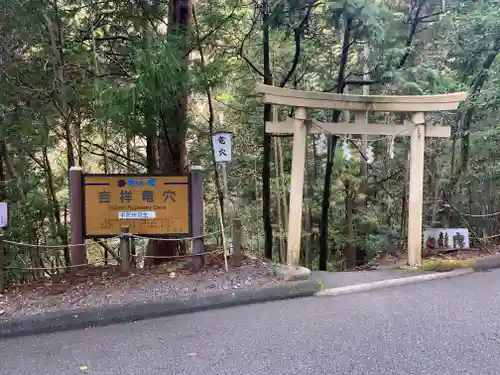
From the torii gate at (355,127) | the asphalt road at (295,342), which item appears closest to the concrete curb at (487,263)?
the torii gate at (355,127)

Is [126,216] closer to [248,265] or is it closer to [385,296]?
[248,265]

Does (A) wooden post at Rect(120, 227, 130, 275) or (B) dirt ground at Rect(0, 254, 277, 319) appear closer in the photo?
(B) dirt ground at Rect(0, 254, 277, 319)

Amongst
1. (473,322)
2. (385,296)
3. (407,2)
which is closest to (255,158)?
(407,2)

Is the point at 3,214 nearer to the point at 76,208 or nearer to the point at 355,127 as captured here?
the point at 76,208

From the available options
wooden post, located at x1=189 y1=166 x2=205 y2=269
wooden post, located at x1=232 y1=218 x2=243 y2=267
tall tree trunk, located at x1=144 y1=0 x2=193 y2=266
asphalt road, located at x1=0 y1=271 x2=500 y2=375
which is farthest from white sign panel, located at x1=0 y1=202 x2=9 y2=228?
wooden post, located at x1=232 y1=218 x2=243 y2=267

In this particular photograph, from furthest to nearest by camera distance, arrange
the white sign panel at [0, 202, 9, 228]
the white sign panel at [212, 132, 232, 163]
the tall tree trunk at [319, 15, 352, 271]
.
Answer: the tall tree trunk at [319, 15, 352, 271] → the white sign panel at [212, 132, 232, 163] → the white sign panel at [0, 202, 9, 228]

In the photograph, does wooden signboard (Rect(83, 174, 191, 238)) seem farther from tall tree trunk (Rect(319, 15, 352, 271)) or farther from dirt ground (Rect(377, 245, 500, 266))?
dirt ground (Rect(377, 245, 500, 266))

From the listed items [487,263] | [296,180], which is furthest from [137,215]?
[487,263]

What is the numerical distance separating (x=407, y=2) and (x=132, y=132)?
19.6 feet

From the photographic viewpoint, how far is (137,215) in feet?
17.9

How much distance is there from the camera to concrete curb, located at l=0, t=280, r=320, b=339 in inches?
167

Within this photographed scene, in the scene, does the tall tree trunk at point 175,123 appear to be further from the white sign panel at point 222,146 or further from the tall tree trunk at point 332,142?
the tall tree trunk at point 332,142

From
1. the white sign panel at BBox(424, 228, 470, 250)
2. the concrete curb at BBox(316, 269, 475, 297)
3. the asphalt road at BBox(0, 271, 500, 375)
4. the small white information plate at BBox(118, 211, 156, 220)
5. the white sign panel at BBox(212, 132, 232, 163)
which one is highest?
the white sign panel at BBox(212, 132, 232, 163)

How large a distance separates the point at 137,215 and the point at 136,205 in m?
0.13
